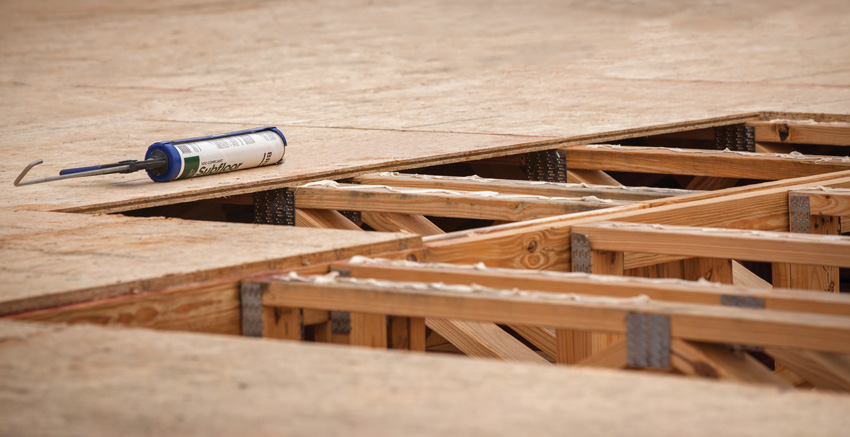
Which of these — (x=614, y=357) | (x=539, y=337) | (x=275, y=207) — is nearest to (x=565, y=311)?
(x=614, y=357)

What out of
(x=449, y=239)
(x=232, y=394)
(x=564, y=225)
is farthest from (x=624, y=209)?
(x=232, y=394)

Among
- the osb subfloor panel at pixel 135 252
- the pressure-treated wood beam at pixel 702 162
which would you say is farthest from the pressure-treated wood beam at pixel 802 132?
the osb subfloor panel at pixel 135 252

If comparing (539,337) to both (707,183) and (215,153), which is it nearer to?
(215,153)

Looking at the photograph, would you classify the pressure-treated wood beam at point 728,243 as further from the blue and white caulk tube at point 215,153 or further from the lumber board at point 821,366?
the blue and white caulk tube at point 215,153

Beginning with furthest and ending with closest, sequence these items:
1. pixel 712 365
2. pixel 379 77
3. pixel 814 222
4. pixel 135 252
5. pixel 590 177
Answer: pixel 379 77 < pixel 590 177 < pixel 814 222 < pixel 135 252 < pixel 712 365

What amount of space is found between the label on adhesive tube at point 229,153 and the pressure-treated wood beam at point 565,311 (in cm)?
161

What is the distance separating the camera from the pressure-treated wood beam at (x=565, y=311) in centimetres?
212

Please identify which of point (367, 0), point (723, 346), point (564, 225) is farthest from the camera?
point (367, 0)

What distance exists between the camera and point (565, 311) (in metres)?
2.31

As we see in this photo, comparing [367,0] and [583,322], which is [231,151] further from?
[367,0]

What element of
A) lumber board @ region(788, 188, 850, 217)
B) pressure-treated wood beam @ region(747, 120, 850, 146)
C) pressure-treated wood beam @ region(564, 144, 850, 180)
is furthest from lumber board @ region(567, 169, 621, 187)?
lumber board @ region(788, 188, 850, 217)

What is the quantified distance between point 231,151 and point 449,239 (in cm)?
141

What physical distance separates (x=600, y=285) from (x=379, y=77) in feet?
19.6

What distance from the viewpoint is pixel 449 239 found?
325 cm
